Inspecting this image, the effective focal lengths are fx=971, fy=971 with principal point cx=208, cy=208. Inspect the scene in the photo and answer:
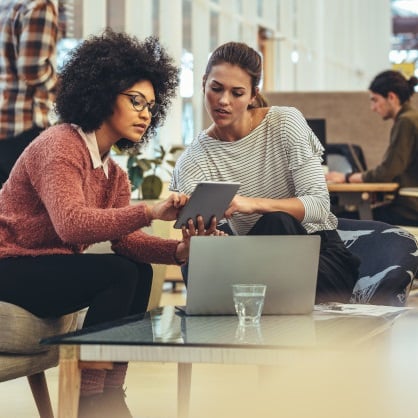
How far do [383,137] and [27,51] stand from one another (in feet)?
10.4

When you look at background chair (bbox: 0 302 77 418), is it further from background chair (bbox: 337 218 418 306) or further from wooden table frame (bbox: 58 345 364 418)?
background chair (bbox: 337 218 418 306)

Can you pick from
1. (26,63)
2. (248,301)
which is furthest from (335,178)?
(248,301)

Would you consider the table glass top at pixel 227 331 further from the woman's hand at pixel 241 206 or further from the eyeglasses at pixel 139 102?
the eyeglasses at pixel 139 102

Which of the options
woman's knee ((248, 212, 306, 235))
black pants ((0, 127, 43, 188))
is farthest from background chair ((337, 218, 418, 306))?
black pants ((0, 127, 43, 188))

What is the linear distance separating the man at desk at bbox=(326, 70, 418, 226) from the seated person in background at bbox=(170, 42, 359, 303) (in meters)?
2.66

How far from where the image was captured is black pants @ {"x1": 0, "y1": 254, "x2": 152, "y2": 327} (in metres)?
1.94

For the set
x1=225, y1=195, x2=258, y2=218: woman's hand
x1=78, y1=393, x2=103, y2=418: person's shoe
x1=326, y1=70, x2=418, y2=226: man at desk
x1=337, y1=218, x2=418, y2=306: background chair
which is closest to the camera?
x1=78, y1=393, x2=103, y2=418: person's shoe

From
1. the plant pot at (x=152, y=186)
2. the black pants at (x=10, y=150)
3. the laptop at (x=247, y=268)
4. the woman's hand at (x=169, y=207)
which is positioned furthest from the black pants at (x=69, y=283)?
the plant pot at (x=152, y=186)

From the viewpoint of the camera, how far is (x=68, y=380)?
1412 millimetres

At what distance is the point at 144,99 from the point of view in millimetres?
2168

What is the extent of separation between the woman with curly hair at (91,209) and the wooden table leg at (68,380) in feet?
1.17

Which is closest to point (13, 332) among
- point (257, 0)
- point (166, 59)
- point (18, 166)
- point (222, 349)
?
point (18, 166)

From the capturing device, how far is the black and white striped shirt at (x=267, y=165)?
242 centimetres

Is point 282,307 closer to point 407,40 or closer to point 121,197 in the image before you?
point 121,197
